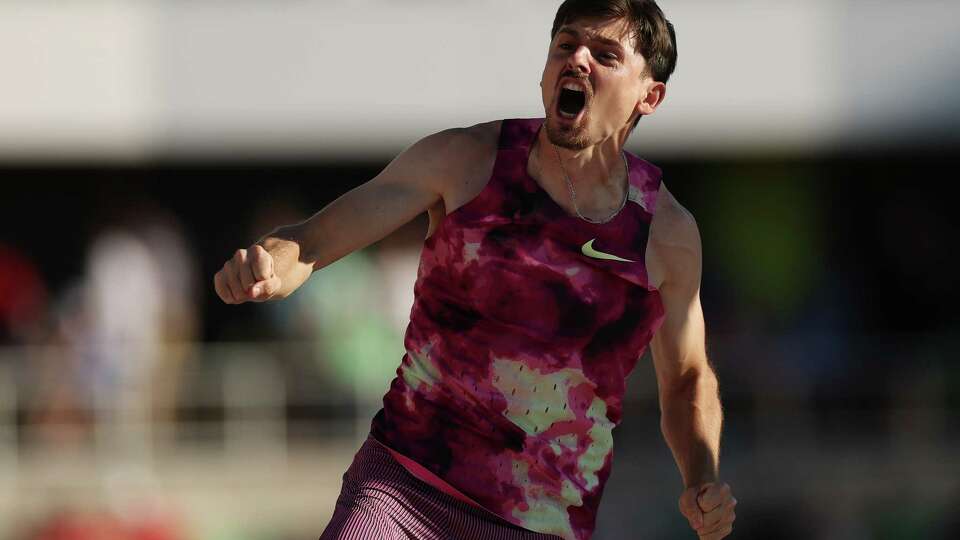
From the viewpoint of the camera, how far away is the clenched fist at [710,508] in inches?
188

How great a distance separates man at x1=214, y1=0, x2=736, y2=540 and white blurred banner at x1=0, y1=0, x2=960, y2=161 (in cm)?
1362

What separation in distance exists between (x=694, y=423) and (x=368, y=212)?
1.21 meters

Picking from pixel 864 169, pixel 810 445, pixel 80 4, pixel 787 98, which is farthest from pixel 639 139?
pixel 80 4

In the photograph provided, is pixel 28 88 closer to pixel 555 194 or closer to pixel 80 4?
A: pixel 80 4

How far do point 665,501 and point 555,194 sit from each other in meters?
10.2

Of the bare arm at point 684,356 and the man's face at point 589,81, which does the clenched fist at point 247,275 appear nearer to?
the man's face at point 589,81

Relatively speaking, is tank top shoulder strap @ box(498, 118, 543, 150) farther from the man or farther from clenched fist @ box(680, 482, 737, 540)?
clenched fist @ box(680, 482, 737, 540)

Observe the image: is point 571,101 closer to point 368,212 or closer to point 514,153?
point 514,153

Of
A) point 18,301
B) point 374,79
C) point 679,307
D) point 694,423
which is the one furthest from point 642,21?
point 374,79

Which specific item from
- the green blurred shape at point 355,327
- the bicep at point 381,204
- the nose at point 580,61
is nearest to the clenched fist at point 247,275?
the bicep at point 381,204

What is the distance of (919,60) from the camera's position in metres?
18.4

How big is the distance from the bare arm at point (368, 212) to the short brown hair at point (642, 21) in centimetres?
41

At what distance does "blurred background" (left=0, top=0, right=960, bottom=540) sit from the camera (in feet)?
47.5

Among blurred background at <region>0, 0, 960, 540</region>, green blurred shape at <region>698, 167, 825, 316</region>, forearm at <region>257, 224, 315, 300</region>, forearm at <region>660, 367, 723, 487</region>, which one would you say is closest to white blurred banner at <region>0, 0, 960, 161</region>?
blurred background at <region>0, 0, 960, 540</region>
